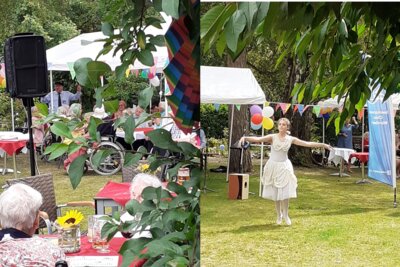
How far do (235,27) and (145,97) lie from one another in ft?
0.86

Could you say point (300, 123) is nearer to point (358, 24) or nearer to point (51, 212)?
point (358, 24)

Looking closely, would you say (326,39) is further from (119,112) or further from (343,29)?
(119,112)

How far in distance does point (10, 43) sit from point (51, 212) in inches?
90.5

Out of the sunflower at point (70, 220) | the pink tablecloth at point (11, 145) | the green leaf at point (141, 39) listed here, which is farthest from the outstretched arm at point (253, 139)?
the pink tablecloth at point (11, 145)

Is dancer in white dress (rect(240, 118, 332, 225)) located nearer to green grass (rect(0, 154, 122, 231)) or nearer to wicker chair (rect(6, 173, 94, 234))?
wicker chair (rect(6, 173, 94, 234))

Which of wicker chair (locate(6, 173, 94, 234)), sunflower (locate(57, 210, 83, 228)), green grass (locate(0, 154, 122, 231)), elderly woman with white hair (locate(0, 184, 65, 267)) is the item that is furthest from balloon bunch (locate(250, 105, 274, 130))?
green grass (locate(0, 154, 122, 231))

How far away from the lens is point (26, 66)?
660cm

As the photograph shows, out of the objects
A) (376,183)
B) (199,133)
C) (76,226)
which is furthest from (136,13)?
(76,226)

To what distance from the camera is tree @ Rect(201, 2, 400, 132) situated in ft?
3.85

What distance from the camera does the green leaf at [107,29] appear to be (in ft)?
4.27

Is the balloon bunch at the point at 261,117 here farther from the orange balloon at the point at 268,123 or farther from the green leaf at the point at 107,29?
the green leaf at the point at 107,29

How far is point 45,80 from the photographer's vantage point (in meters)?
6.59

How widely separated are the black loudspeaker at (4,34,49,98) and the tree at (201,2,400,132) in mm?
5300

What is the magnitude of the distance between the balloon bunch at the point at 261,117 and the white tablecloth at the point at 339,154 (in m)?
0.15
